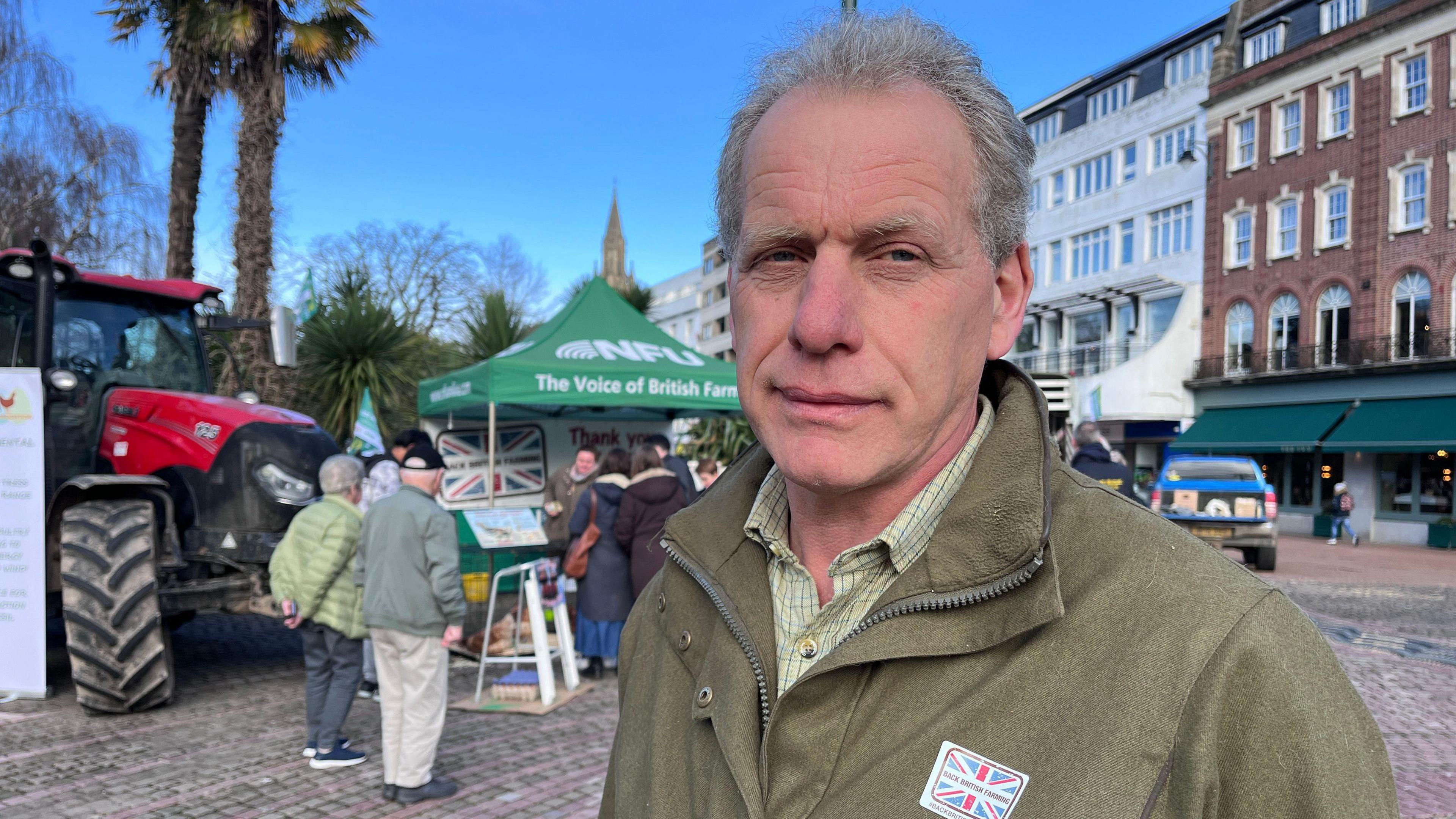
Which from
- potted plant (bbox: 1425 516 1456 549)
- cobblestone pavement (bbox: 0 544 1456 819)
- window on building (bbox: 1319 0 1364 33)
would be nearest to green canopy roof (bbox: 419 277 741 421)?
cobblestone pavement (bbox: 0 544 1456 819)

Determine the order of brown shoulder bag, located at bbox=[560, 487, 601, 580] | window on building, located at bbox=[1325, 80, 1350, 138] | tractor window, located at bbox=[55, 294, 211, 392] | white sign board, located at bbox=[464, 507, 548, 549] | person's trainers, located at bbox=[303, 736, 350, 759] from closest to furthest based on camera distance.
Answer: person's trainers, located at bbox=[303, 736, 350, 759], tractor window, located at bbox=[55, 294, 211, 392], white sign board, located at bbox=[464, 507, 548, 549], brown shoulder bag, located at bbox=[560, 487, 601, 580], window on building, located at bbox=[1325, 80, 1350, 138]

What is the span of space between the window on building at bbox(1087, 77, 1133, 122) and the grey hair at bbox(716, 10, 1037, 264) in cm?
3771

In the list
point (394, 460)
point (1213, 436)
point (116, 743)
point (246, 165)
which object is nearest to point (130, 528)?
point (116, 743)

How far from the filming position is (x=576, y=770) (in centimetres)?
573

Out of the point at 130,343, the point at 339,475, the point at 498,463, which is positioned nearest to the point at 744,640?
the point at 339,475

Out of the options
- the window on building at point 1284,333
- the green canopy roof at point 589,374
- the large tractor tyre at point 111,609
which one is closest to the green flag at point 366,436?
the green canopy roof at point 589,374

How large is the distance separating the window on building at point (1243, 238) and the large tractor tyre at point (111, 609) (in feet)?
99.4

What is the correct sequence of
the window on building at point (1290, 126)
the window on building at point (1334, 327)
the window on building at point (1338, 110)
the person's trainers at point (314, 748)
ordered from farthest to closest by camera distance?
the window on building at point (1290, 126) → the window on building at point (1338, 110) → the window on building at point (1334, 327) → the person's trainers at point (314, 748)

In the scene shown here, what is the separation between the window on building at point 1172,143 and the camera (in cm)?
3159

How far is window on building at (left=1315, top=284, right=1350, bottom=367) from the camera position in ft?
85.1

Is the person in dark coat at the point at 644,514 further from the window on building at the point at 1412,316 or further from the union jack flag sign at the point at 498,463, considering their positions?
the window on building at the point at 1412,316

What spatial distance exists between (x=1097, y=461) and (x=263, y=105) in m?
11.7

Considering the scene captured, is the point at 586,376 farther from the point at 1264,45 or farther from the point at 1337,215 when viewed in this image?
the point at 1264,45

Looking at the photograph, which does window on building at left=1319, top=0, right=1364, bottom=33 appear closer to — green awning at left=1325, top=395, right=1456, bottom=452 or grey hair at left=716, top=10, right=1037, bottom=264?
green awning at left=1325, top=395, right=1456, bottom=452
